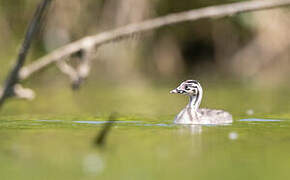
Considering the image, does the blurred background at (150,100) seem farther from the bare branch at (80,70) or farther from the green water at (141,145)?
the bare branch at (80,70)

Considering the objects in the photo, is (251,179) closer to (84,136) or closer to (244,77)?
(84,136)

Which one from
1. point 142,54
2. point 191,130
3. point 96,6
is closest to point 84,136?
point 191,130

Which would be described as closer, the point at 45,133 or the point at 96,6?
the point at 45,133

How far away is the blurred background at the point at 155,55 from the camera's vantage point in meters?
10.7

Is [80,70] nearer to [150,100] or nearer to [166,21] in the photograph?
[166,21]

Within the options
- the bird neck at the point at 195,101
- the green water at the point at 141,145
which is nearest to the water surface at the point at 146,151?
the green water at the point at 141,145

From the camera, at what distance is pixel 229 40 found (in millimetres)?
14492

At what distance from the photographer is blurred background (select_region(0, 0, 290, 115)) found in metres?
10.7

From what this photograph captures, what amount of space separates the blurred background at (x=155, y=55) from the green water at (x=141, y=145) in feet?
3.85

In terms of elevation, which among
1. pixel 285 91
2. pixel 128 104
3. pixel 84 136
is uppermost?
pixel 285 91

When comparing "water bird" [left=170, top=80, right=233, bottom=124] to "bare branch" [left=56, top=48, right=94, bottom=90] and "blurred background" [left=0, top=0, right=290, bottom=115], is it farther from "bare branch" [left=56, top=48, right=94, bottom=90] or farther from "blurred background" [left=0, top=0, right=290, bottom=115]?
"blurred background" [left=0, top=0, right=290, bottom=115]

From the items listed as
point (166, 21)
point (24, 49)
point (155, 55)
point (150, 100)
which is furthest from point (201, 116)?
point (155, 55)

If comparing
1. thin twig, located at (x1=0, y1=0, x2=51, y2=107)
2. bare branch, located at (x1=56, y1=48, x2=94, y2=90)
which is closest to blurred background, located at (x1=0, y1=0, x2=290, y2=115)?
bare branch, located at (x1=56, y1=48, x2=94, y2=90)

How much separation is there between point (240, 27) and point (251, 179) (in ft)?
33.2
